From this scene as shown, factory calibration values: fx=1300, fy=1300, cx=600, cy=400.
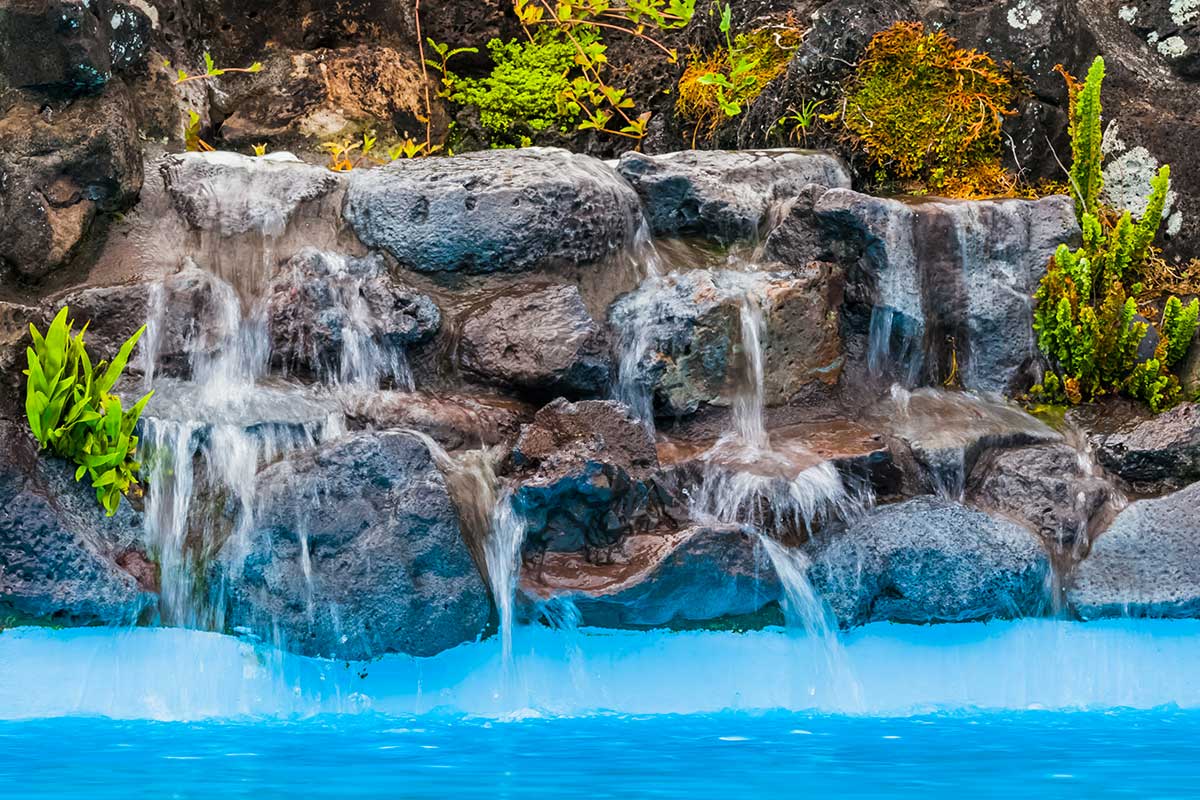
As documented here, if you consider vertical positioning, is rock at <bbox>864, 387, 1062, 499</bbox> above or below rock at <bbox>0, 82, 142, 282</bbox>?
below

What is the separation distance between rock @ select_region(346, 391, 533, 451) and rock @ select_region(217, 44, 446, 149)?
3.03m

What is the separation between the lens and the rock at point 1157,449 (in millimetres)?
5664

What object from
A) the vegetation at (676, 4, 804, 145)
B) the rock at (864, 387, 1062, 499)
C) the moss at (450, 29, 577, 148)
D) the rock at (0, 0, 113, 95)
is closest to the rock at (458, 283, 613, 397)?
the rock at (864, 387, 1062, 499)

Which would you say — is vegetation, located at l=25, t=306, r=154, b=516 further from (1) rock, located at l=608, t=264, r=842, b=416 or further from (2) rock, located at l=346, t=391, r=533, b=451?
(1) rock, located at l=608, t=264, r=842, b=416

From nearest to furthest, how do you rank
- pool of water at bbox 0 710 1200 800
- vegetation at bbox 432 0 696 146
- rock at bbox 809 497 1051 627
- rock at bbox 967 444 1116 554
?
pool of water at bbox 0 710 1200 800 < rock at bbox 809 497 1051 627 < rock at bbox 967 444 1116 554 < vegetation at bbox 432 0 696 146

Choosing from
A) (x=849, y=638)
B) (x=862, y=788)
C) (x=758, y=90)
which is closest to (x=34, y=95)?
(x=758, y=90)

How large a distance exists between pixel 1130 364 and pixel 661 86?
375 centimetres

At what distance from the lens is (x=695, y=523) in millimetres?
5277

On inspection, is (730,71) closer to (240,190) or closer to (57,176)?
(240,190)

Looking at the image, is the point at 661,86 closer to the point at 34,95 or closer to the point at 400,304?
the point at 400,304

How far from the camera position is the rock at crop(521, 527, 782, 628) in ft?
16.3

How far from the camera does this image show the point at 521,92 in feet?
28.5

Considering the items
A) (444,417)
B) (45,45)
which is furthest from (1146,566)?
(45,45)

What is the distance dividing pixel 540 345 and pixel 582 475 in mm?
927
